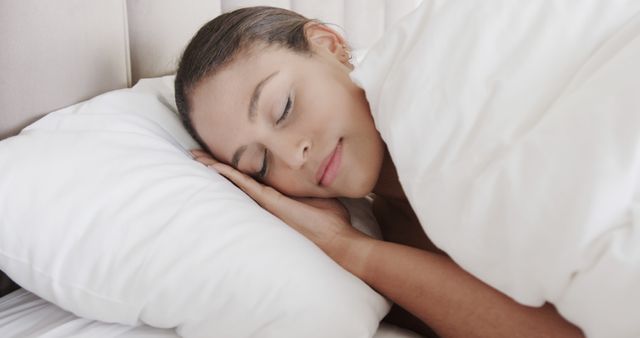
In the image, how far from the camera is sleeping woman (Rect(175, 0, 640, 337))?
0.55 m

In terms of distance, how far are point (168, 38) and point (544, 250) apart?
0.77 meters

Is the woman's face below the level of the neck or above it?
above

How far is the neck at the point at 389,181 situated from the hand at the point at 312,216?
10 centimetres

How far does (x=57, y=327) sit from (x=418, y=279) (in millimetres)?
413

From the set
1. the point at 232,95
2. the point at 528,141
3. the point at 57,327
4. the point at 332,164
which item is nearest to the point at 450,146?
the point at 528,141

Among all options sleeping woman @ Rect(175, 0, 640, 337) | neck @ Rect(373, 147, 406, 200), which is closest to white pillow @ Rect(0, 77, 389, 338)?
sleeping woman @ Rect(175, 0, 640, 337)

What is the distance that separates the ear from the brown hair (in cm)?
2

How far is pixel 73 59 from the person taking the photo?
87cm

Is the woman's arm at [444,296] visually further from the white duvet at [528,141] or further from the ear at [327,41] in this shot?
the ear at [327,41]

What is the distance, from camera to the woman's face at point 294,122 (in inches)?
34.2

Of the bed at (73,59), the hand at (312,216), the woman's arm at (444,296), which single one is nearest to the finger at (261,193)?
the hand at (312,216)

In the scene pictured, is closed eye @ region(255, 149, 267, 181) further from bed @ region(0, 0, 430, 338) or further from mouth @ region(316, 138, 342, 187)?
bed @ region(0, 0, 430, 338)

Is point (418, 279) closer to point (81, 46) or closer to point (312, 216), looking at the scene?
point (312, 216)

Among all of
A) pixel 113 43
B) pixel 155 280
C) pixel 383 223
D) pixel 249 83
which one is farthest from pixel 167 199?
pixel 383 223
